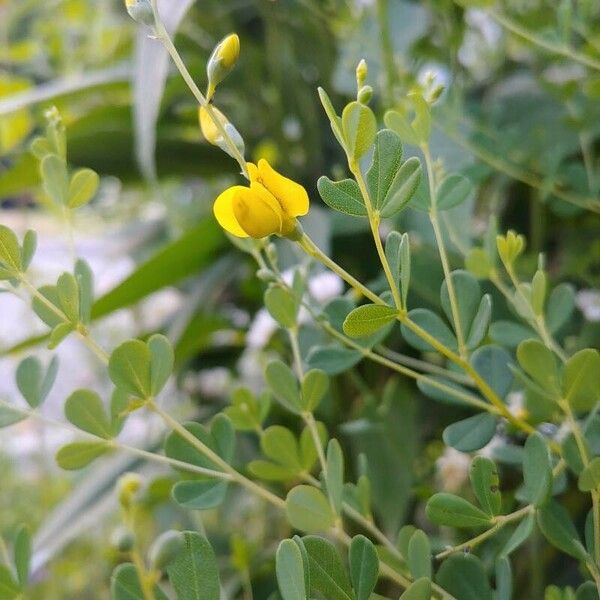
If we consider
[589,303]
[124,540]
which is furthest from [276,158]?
[124,540]

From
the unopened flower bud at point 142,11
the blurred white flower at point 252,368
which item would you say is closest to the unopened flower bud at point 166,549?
the unopened flower bud at point 142,11

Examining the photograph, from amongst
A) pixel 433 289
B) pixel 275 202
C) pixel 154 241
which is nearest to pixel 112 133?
pixel 154 241

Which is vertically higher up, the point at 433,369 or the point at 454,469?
the point at 433,369

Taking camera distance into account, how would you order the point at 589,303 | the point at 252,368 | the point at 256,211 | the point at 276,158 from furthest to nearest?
the point at 252,368
the point at 276,158
the point at 589,303
the point at 256,211

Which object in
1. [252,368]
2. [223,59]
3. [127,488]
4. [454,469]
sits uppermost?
[223,59]

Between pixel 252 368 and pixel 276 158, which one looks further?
pixel 252 368

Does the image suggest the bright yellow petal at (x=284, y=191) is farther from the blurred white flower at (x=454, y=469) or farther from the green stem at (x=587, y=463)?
the blurred white flower at (x=454, y=469)

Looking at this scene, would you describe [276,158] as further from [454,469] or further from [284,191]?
[284,191]

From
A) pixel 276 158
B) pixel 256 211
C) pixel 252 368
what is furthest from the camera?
pixel 252 368

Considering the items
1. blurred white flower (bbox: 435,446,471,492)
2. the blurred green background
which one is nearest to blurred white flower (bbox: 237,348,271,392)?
the blurred green background
